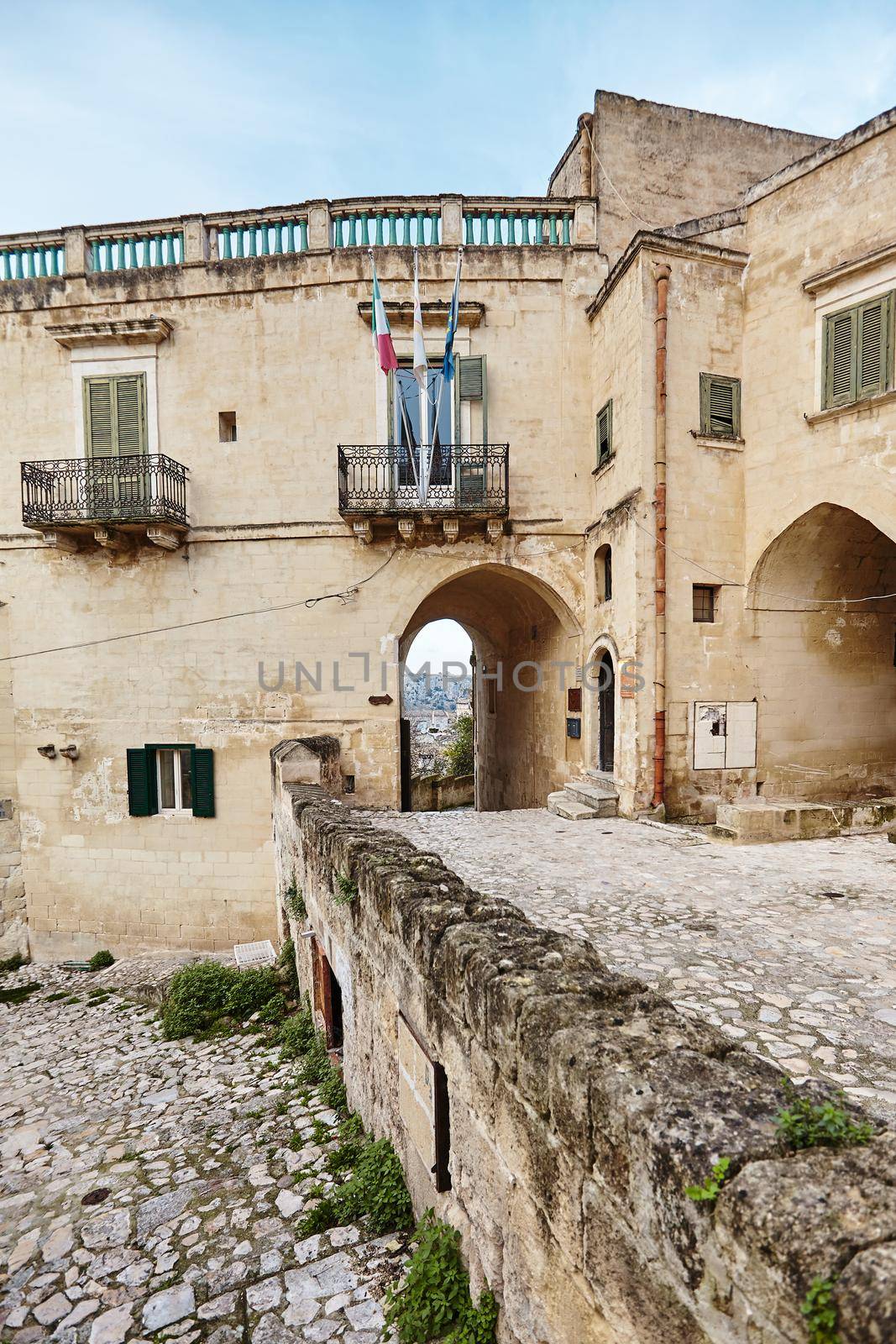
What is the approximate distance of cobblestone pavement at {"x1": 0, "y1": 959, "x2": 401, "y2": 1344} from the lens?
3316mm

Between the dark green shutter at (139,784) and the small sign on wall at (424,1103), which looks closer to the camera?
the small sign on wall at (424,1103)

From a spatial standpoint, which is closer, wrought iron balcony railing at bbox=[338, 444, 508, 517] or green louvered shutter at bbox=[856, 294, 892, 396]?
green louvered shutter at bbox=[856, 294, 892, 396]

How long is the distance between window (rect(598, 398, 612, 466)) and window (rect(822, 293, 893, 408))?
3.30m

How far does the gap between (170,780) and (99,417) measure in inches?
296

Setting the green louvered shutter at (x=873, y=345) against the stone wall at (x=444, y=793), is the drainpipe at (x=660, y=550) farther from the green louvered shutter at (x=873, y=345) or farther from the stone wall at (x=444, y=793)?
the stone wall at (x=444, y=793)

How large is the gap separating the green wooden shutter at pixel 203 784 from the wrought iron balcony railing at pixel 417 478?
18.2 ft

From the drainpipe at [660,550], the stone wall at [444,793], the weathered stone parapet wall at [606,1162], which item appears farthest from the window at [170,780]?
the stone wall at [444,793]

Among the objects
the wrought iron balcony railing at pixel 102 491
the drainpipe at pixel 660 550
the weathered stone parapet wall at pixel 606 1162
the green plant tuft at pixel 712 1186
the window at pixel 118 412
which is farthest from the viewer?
the window at pixel 118 412

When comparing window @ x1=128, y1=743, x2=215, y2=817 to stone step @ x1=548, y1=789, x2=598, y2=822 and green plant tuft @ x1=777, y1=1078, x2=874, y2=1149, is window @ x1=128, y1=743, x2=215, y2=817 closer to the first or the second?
stone step @ x1=548, y1=789, x2=598, y2=822

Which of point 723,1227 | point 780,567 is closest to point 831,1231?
point 723,1227

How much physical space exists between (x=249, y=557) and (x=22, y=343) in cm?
658

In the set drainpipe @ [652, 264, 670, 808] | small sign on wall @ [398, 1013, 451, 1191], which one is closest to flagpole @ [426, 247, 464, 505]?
drainpipe @ [652, 264, 670, 808]

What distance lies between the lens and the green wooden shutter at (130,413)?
40.8ft

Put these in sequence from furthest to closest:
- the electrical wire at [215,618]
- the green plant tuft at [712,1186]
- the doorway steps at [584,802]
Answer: the electrical wire at [215,618]
the doorway steps at [584,802]
the green plant tuft at [712,1186]
